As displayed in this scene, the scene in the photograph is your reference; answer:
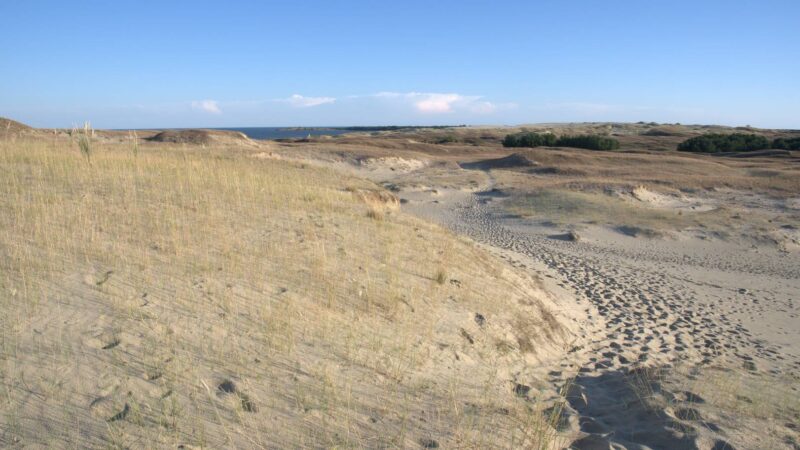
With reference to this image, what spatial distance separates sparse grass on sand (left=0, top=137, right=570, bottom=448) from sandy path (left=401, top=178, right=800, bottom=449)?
82 cm

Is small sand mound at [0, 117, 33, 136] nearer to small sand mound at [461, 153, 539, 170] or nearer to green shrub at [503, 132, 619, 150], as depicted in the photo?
small sand mound at [461, 153, 539, 170]

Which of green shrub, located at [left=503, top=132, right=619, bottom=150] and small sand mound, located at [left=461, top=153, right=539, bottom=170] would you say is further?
green shrub, located at [left=503, top=132, right=619, bottom=150]

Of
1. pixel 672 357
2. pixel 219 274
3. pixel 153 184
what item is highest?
pixel 153 184

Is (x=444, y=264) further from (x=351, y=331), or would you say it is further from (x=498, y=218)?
(x=498, y=218)

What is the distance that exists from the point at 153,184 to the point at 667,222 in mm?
17431

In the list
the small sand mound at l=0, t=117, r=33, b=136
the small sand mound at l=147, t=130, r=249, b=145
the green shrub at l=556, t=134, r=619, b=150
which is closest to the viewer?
the small sand mound at l=0, t=117, r=33, b=136

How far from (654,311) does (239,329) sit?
28.0 feet

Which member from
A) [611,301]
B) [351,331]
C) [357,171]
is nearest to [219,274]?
[351,331]

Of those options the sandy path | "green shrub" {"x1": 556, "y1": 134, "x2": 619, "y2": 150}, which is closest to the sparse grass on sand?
the sandy path

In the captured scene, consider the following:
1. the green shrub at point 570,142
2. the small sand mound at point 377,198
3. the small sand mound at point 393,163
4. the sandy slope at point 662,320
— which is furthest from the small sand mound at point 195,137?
the green shrub at point 570,142

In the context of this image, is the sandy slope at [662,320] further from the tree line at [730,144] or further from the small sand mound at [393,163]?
the tree line at [730,144]

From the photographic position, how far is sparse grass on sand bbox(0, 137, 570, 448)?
3.63 m

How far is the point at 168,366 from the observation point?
4.11m

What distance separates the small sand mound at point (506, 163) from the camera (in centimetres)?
3309
